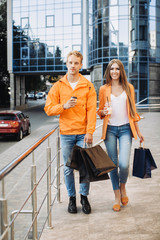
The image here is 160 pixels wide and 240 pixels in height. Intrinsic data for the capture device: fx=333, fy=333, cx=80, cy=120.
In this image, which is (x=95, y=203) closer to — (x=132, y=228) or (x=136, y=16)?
(x=132, y=228)

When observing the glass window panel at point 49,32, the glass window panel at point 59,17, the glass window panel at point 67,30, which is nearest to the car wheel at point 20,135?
the glass window panel at point 67,30

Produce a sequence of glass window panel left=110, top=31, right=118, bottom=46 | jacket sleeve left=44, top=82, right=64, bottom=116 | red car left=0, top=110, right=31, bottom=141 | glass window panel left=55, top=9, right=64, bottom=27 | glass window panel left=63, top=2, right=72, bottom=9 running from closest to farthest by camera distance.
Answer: jacket sleeve left=44, top=82, right=64, bottom=116
red car left=0, top=110, right=31, bottom=141
glass window panel left=110, top=31, right=118, bottom=46
glass window panel left=63, top=2, right=72, bottom=9
glass window panel left=55, top=9, right=64, bottom=27

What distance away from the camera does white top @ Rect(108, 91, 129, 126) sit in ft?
13.0

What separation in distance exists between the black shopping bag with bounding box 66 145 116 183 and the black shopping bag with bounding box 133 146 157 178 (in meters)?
0.62

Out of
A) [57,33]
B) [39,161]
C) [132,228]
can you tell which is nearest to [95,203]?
[132,228]

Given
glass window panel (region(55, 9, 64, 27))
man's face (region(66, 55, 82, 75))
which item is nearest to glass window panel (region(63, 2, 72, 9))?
glass window panel (region(55, 9, 64, 27))

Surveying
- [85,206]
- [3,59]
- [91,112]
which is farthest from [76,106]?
[3,59]

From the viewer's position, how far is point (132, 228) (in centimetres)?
343

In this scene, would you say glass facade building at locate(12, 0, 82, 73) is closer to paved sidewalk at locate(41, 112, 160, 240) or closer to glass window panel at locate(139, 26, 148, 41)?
glass window panel at locate(139, 26, 148, 41)

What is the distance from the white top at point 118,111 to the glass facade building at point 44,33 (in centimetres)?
3581

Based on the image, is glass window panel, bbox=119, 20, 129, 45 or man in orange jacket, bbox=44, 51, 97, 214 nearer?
man in orange jacket, bbox=44, 51, 97, 214

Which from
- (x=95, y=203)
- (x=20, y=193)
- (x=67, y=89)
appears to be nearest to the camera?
(x=67, y=89)

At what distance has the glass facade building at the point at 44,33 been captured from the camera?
39312mm

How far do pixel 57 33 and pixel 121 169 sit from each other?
3763 centimetres
